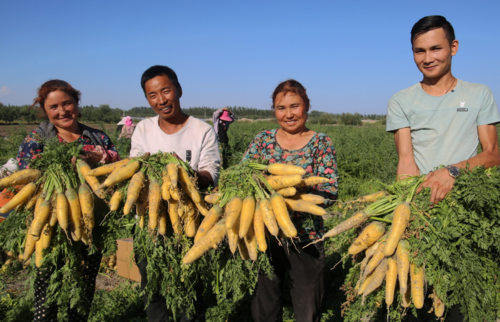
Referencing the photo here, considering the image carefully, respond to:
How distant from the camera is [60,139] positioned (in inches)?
109

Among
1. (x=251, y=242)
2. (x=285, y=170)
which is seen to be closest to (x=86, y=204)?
(x=251, y=242)

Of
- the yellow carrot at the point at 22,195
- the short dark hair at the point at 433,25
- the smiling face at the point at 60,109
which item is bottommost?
the yellow carrot at the point at 22,195

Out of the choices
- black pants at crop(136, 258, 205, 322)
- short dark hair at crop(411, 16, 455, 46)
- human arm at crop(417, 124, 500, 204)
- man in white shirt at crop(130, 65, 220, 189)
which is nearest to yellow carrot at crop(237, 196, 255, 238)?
man in white shirt at crop(130, 65, 220, 189)

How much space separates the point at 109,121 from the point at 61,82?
102ft

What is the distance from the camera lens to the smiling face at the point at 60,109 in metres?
2.76

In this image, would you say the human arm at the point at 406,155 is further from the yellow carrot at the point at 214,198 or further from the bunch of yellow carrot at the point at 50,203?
the bunch of yellow carrot at the point at 50,203

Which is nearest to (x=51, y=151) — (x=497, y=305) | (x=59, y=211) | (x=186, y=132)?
(x=59, y=211)

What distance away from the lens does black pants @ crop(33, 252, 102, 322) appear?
2578mm

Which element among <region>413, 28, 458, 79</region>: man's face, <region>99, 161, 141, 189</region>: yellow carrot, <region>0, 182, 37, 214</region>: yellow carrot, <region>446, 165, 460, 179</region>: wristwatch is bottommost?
<region>0, 182, 37, 214</region>: yellow carrot

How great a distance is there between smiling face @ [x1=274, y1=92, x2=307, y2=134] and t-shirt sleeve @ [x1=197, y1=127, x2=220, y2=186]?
63cm

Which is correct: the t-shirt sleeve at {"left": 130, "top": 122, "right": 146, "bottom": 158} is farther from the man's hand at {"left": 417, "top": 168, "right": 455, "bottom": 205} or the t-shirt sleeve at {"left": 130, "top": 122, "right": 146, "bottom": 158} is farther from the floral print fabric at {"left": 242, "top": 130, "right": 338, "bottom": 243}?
the man's hand at {"left": 417, "top": 168, "right": 455, "bottom": 205}

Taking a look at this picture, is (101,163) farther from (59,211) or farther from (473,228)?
(473,228)

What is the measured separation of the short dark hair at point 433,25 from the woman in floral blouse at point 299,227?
92 centimetres

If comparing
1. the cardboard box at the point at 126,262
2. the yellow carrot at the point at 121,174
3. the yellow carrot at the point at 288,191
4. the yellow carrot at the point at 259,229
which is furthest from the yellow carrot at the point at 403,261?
the cardboard box at the point at 126,262
